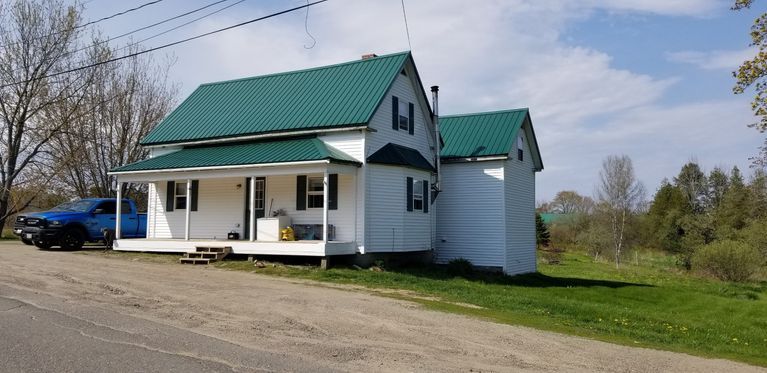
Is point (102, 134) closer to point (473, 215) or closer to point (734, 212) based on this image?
point (473, 215)

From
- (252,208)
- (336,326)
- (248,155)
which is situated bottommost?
(336,326)

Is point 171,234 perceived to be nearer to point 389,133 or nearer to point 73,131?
point 389,133

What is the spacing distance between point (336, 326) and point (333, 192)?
34.3 feet

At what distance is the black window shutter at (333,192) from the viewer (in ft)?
66.4

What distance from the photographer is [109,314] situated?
1023 centimetres

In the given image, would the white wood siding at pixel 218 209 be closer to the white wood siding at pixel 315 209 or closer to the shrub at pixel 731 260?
the white wood siding at pixel 315 209

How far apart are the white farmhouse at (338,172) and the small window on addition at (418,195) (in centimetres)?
7

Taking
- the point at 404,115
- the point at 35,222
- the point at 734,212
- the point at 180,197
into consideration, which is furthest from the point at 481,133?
the point at 734,212

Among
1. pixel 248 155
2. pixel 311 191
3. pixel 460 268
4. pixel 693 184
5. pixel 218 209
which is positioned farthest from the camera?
pixel 693 184

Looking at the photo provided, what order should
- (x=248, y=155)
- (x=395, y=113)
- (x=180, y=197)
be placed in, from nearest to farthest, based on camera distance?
(x=248, y=155), (x=395, y=113), (x=180, y=197)

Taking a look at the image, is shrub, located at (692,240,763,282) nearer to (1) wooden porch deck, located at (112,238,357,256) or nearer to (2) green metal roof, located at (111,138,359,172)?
(1) wooden porch deck, located at (112,238,357,256)

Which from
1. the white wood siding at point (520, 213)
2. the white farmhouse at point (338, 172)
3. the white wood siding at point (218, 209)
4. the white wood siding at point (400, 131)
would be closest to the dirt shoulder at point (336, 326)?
the white farmhouse at point (338, 172)

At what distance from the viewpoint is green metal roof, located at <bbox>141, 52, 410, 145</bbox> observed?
20953 millimetres

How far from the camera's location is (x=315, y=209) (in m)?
20.7
